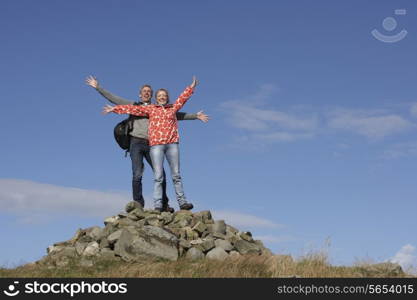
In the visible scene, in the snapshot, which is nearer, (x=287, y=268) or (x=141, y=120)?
(x=287, y=268)

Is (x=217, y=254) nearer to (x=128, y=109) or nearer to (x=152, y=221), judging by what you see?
(x=152, y=221)

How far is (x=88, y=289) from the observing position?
11.0m

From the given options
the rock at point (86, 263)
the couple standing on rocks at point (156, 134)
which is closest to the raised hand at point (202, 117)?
the couple standing on rocks at point (156, 134)

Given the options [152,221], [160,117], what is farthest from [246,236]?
[160,117]

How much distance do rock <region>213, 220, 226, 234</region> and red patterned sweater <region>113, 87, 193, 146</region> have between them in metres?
2.63

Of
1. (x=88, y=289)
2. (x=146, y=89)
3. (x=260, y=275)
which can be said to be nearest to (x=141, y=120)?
(x=146, y=89)

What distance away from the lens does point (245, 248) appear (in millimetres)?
15625

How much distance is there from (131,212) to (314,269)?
217 inches

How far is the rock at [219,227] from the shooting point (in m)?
16.2

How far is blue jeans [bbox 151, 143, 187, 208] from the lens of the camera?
16375mm

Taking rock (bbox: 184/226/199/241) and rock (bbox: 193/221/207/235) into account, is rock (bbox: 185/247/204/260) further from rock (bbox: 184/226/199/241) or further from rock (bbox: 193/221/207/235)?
rock (bbox: 193/221/207/235)

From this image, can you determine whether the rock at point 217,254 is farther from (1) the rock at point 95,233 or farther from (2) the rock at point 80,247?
(2) the rock at point 80,247

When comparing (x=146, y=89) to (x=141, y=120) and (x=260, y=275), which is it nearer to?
(x=141, y=120)

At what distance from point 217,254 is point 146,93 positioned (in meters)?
5.16
